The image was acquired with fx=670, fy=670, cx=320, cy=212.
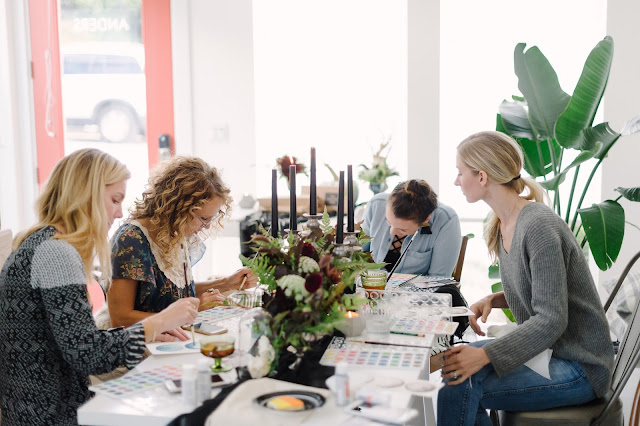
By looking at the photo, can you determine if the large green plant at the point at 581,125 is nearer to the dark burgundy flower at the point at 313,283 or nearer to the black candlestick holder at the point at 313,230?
the black candlestick holder at the point at 313,230

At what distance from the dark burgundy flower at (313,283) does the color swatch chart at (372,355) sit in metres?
0.21

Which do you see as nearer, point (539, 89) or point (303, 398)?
point (303, 398)

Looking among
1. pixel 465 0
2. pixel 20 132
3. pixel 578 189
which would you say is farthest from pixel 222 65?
pixel 578 189

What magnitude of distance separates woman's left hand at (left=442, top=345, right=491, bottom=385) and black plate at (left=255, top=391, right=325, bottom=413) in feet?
1.90

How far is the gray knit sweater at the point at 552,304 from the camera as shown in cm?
189

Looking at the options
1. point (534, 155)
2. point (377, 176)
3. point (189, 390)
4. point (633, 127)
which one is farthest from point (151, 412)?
point (377, 176)

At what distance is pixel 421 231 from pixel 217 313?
1.27 meters

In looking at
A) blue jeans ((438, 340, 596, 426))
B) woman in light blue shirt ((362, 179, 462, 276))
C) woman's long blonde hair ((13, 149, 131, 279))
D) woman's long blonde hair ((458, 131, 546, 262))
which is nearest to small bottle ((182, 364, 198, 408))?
woman's long blonde hair ((13, 149, 131, 279))

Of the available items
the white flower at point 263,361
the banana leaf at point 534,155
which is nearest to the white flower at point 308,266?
the white flower at point 263,361

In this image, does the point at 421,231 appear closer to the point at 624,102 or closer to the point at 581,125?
the point at 581,125

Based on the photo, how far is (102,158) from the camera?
182 centimetres

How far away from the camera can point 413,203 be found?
2.96 m

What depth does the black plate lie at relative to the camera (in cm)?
137

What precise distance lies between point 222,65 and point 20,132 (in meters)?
1.72
